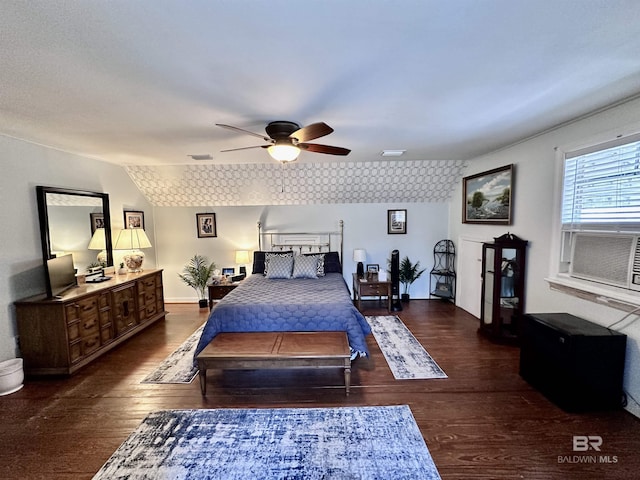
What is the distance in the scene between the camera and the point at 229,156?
4027 millimetres

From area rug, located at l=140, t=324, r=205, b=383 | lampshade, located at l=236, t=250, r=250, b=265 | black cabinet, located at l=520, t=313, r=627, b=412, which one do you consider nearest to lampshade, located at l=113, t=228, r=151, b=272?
lampshade, located at l=236, t=250, r=250, b=265

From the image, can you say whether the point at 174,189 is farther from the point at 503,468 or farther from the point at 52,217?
the point at 503,468

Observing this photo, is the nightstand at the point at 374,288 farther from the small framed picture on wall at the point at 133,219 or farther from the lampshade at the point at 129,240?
the small framed picture on wall at the point at 133,219

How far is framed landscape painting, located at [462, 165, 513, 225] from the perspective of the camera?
3740 mm

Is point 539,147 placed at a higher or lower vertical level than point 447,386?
higher

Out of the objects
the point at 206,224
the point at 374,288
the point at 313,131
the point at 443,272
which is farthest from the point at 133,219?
the point at 443,272

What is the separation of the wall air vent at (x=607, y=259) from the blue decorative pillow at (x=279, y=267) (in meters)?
3.54

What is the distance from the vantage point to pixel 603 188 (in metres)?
2.51

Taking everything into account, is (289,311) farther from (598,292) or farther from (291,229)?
(598,292)

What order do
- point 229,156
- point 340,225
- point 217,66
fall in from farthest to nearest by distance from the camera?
point 340,225 → point 229,156 → point 217,66

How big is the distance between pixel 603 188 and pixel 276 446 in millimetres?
3471

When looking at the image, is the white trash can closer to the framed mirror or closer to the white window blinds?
the framed mirror

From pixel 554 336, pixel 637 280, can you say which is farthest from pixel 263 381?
pixel 637 280

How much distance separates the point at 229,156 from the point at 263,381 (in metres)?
2.96
